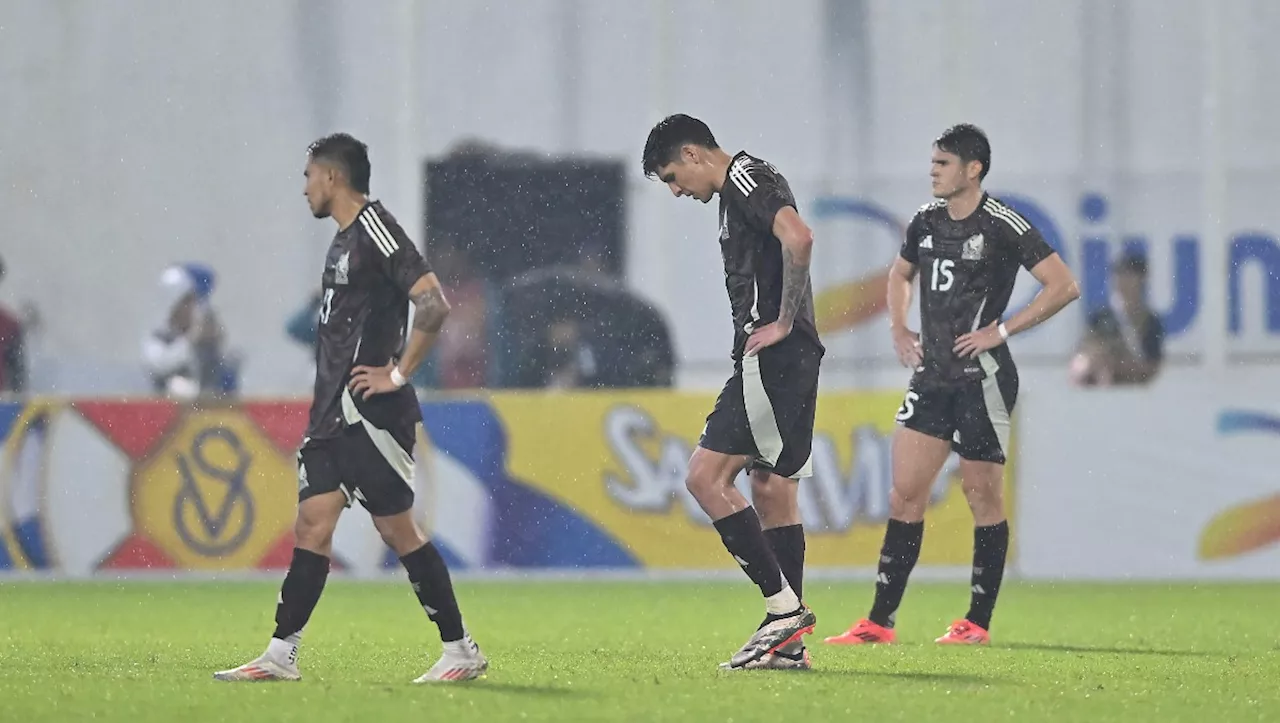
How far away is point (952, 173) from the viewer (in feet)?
30.5

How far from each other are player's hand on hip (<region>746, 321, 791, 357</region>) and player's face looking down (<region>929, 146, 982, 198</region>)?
1675 mm

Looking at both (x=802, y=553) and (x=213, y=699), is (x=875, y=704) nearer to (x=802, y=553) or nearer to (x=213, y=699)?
(x=802, y=553)

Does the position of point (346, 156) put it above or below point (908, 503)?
above

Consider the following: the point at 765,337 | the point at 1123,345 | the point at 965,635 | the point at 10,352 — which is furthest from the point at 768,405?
the point at 10,352

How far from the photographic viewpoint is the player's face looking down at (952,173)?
930cm

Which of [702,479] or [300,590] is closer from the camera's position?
[300,590]

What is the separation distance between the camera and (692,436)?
13844mm

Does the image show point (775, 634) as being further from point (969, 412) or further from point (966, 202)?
point (966, 202)

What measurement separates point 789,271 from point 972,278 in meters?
1.83

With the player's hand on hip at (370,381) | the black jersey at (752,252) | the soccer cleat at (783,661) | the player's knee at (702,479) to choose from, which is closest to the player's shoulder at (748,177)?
the black jersey at (752,252)

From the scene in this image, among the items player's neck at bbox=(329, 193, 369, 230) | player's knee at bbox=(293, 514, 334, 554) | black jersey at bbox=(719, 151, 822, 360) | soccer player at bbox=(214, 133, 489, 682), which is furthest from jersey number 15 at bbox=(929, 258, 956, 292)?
player's knee at bbox=(293, 514, 334, 554)

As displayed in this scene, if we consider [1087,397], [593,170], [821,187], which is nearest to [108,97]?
[593,170]

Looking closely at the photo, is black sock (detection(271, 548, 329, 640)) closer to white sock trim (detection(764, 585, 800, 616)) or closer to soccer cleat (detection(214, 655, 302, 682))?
soccer cleat (detection(214, 655, 302, 682))

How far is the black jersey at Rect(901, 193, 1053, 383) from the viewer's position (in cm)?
933
